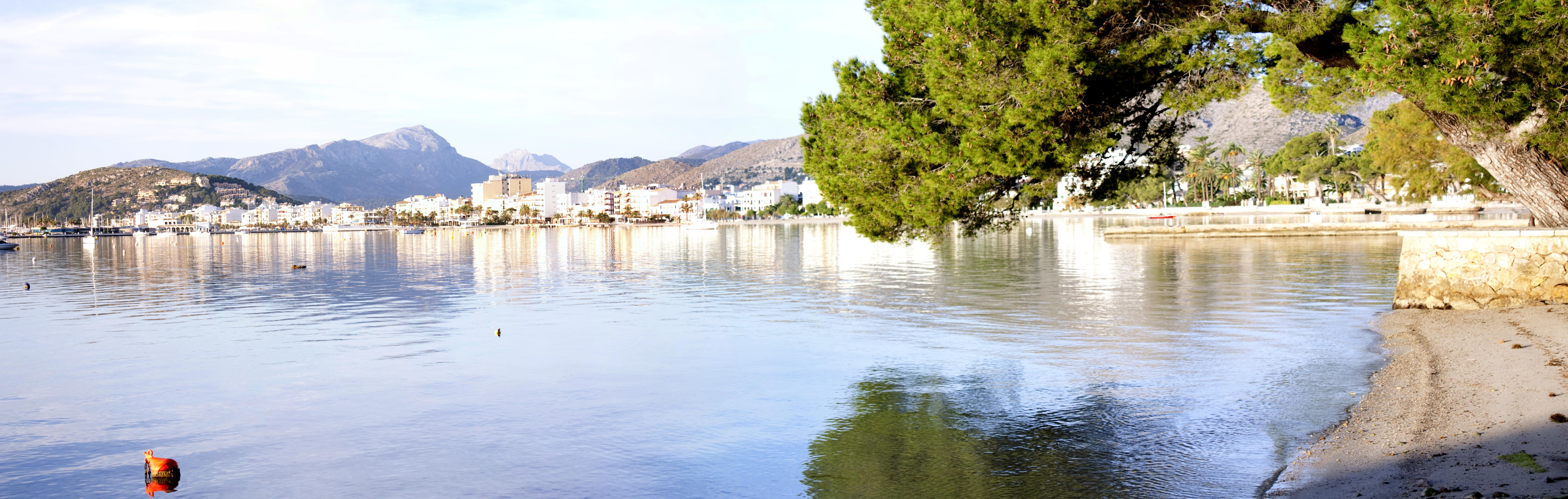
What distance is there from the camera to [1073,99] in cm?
1180

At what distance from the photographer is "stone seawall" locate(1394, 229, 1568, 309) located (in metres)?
16.9

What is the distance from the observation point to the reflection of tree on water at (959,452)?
985cm

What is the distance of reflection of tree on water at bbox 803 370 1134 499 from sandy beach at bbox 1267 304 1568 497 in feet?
6.53

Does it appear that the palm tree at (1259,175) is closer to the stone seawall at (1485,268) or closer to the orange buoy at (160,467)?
the stone seawall at (1485,268)

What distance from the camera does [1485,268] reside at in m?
18.0

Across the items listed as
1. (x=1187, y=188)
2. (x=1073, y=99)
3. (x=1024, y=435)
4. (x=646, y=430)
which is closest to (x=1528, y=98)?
(x=1073, y=99)

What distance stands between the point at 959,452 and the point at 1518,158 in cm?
838

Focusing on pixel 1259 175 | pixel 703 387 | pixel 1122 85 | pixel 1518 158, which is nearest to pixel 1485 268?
pixel 1518 158

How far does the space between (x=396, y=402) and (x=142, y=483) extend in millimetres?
4451

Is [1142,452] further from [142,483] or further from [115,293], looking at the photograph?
[115,293]

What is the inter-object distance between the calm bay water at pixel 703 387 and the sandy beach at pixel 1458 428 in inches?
20.4

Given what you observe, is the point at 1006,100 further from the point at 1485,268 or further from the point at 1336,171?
the point at 1336,171

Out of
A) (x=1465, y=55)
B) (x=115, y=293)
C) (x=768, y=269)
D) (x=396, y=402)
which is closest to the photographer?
(x=1465, y=55)

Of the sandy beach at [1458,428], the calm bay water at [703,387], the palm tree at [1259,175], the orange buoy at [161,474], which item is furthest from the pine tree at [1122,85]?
the palm tree at [1259,175]
